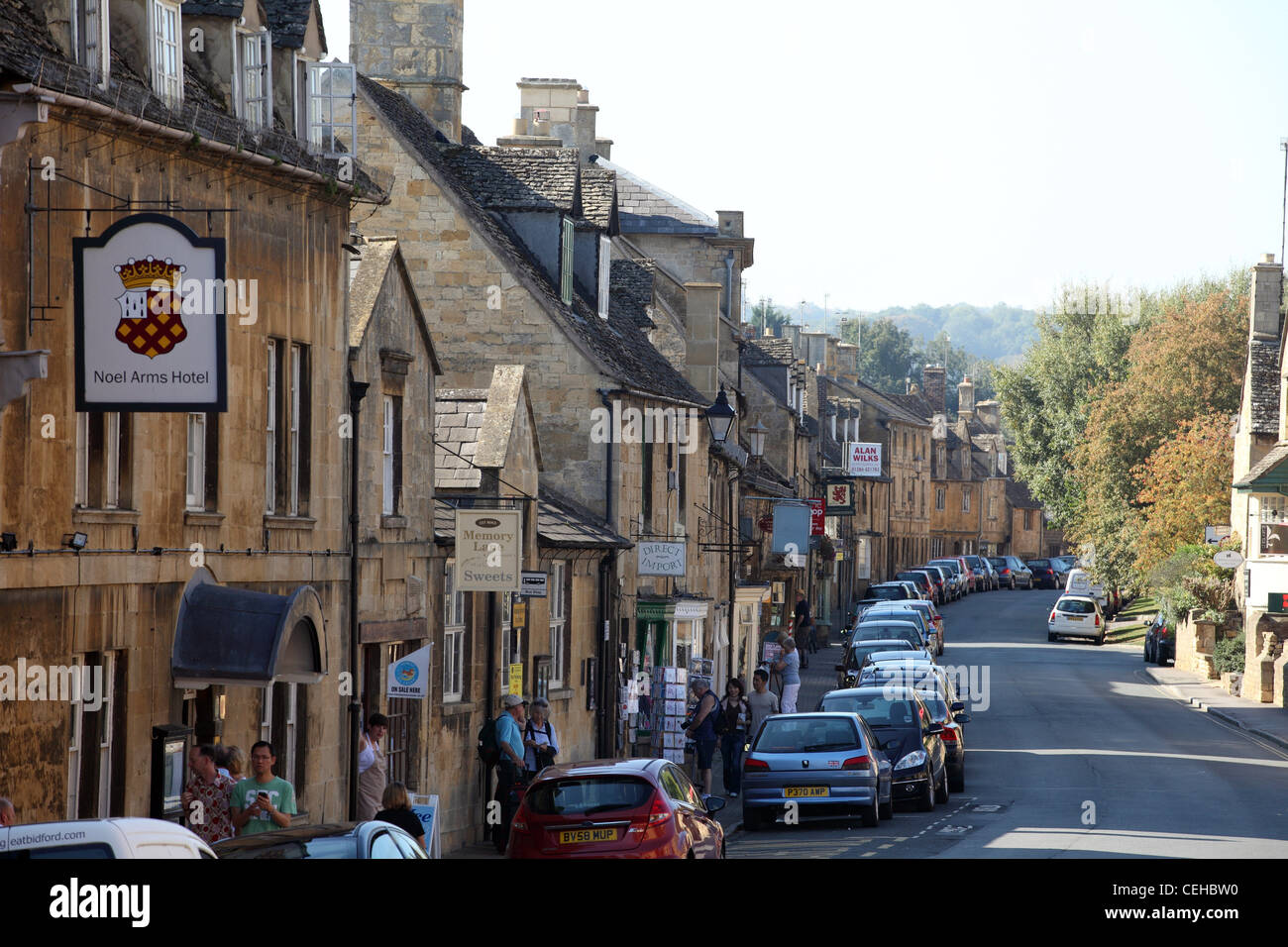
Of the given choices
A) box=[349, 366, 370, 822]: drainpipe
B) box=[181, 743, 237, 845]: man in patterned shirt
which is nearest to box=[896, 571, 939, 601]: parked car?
box=[349, 366, 370, 822]: drainpipe

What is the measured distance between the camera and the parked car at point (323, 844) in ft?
32.1

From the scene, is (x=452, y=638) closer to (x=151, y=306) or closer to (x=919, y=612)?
(x=151, y=306)

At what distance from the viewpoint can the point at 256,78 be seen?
17.9 m

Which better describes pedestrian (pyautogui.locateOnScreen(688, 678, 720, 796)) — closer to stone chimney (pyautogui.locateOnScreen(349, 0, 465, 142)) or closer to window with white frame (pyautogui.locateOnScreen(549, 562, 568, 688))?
window with white frame (pyautogui.locateOnScreen(549, 562, 568, 688))

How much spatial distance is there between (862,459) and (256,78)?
207 ft

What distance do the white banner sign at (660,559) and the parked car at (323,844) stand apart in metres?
19.9

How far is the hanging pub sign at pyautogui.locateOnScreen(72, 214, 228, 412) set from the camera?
12.7 metres

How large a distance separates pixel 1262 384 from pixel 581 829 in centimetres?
4452

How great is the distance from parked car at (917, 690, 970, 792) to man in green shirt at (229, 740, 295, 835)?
1384cm

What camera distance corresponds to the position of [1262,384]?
55.3m

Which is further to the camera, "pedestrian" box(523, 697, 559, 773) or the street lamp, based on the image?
the street lamp

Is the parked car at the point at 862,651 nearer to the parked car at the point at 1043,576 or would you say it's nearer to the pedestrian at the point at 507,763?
the pedestrian at the point at 507,763

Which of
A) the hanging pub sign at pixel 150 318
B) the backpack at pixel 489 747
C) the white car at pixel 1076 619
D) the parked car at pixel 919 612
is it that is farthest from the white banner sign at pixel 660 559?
the white car at pixel 1076 619

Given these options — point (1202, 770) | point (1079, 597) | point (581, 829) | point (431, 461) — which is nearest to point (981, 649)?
point (1079, 597)
